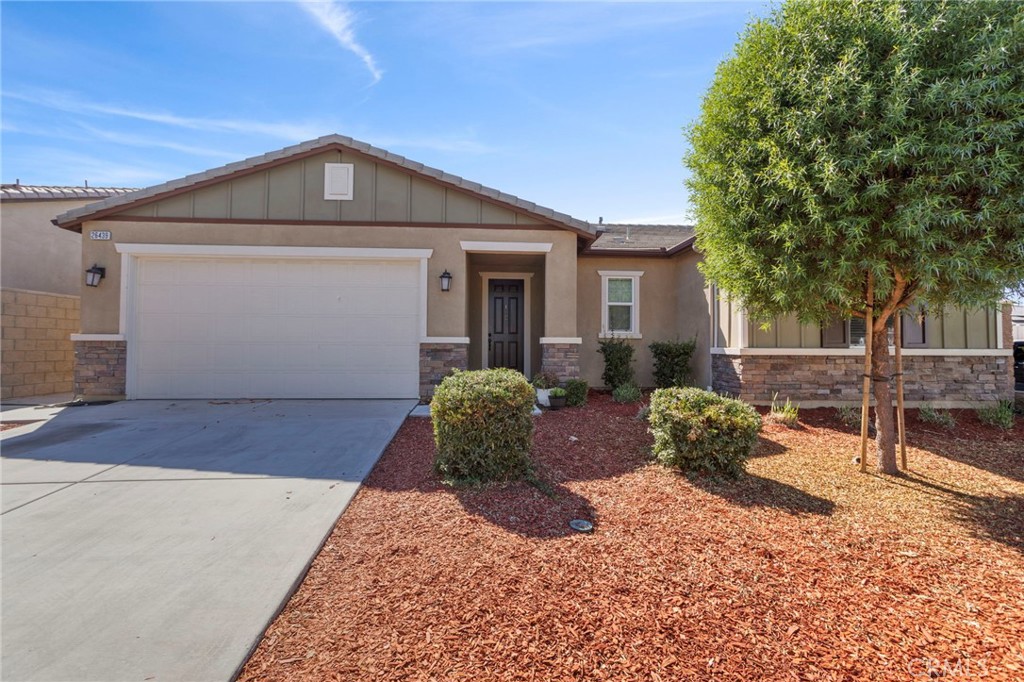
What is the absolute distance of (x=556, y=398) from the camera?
768 centimetres

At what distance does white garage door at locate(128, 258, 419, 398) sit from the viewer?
8016 millimetres

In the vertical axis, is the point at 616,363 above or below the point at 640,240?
below

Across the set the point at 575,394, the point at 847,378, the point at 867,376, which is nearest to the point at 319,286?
the point at 575,394

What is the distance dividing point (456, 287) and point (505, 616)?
260 inches

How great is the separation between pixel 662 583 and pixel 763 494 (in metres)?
1.93

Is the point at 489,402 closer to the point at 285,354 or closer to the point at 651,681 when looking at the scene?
the point at 651,681

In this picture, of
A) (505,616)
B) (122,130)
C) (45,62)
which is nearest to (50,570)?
(505,616)

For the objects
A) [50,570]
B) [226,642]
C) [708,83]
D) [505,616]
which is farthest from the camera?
[708,83]

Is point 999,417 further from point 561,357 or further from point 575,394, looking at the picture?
point 561,357

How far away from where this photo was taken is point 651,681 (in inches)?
71.6

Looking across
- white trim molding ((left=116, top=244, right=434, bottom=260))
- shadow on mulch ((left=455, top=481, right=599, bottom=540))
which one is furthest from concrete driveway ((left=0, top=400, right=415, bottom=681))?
white trim molding ((left=116, top=244, right=434, bottom=260))

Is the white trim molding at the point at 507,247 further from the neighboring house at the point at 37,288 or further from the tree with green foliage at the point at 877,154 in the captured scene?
the neighboring house at the point at 37,288

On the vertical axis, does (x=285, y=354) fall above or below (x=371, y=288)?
below

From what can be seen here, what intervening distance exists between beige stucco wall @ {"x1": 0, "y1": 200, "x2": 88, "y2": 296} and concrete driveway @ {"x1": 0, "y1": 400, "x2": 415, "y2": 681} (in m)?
7.17
